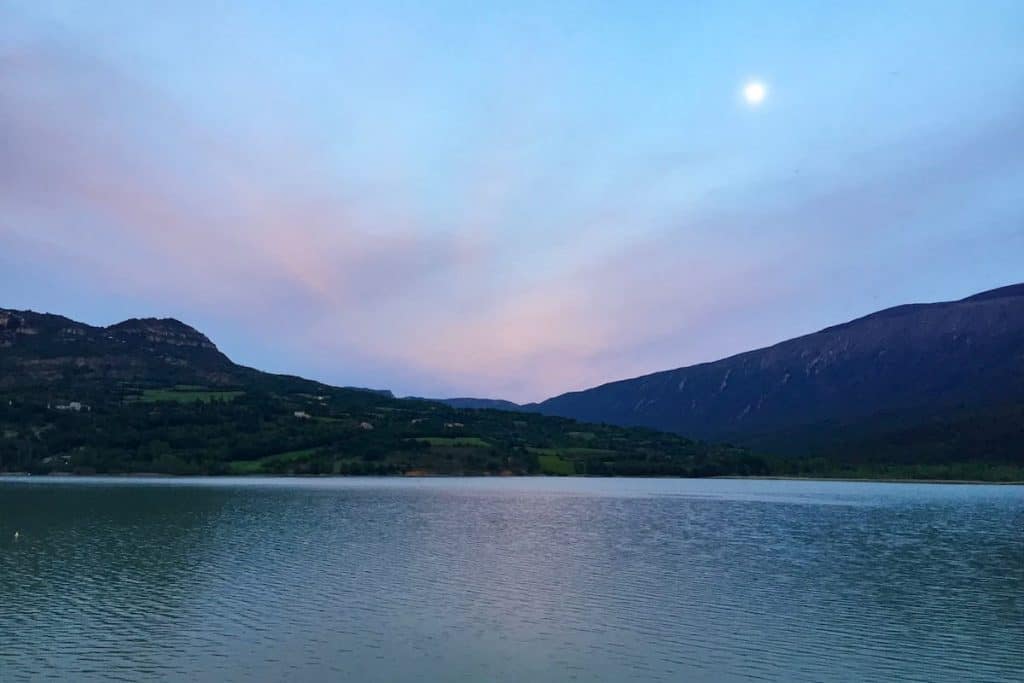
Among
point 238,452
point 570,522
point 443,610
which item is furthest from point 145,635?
point 238,452

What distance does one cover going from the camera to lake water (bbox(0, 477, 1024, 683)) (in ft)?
90.4

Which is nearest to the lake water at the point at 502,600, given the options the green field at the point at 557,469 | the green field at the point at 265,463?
the green field at the point at 265,463

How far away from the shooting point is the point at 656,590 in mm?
41281

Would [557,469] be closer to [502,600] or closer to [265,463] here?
[265,463]

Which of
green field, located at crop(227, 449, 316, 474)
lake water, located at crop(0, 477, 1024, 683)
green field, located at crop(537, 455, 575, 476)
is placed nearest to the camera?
lake water, located at crop(0, 477, 1024, 683)

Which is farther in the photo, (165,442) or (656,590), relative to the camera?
(165,442)

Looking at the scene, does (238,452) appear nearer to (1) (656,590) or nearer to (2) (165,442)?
(2) (165,442)

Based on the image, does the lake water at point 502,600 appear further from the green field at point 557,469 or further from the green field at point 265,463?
the green field at point 557,469

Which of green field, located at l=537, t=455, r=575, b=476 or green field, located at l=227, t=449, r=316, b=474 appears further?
green field, located at l=537, t=455, r=575, b=476

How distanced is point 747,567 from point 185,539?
→ 40.5m

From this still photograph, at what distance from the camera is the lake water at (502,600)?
1085 inches

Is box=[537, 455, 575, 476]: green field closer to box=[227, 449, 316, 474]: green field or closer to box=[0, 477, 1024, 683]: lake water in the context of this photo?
box=[227, 449, 316, 474]: green field

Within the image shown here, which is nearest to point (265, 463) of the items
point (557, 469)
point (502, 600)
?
point (557, 469)

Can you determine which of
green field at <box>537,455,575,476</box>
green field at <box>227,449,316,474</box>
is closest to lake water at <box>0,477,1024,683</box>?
green field at <box>227,449,316,474</box>
